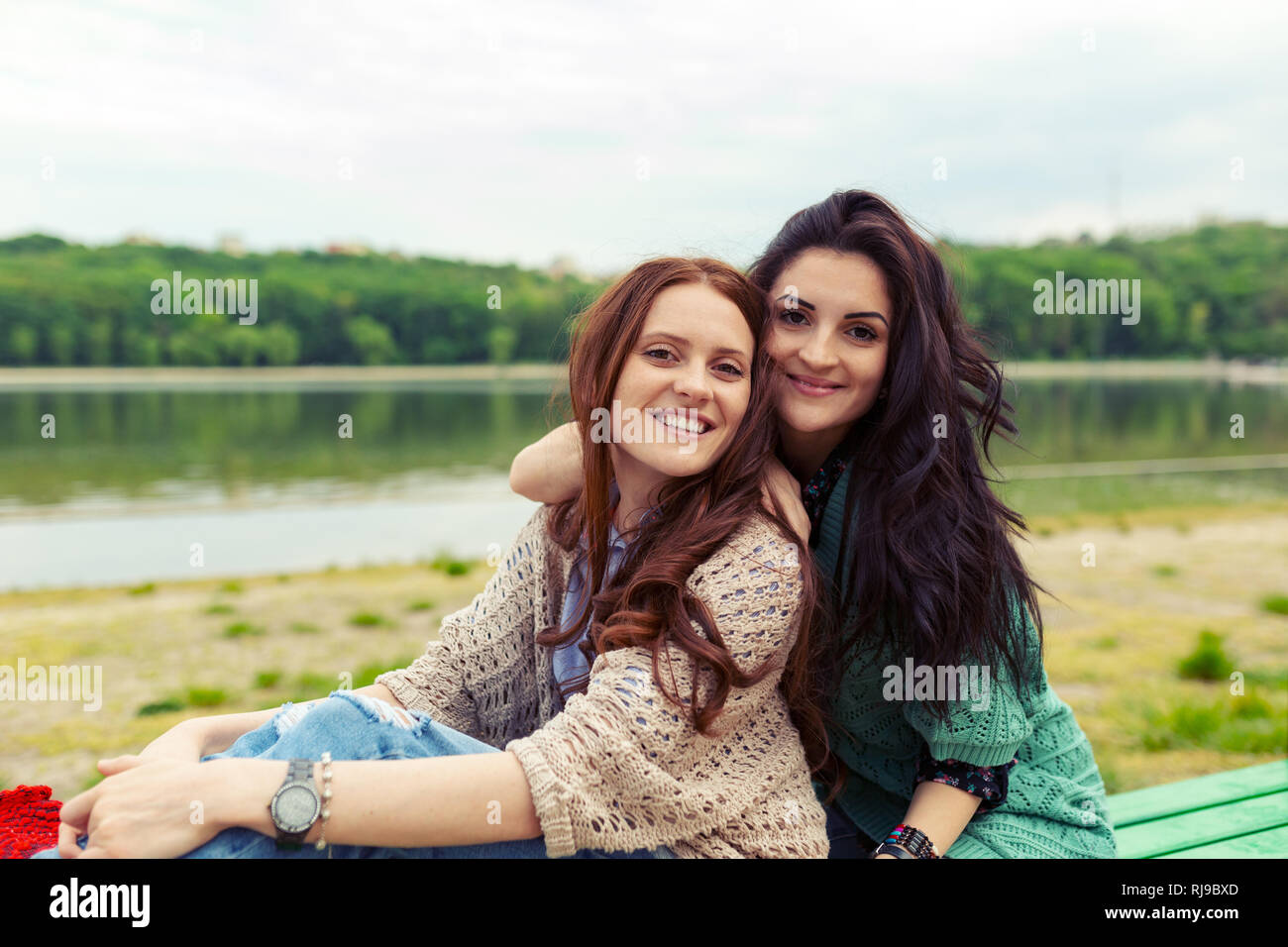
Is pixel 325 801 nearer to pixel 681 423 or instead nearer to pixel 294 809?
pixel 294 809

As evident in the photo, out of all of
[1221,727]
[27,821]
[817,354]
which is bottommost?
[1221,727]

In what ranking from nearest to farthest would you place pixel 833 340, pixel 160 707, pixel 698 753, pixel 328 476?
pixel 698 753 < pixel 833 340 < pixel 160 707 < pixel 328 476

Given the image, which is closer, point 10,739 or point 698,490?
point 698,490

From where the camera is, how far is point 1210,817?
8.91 ft

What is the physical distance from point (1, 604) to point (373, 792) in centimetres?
963

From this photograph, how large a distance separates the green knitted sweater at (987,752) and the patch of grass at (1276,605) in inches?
261

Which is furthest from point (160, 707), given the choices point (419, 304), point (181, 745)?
point (419, 304)

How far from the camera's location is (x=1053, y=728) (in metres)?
2.26

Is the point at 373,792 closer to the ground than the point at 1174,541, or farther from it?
farther from it

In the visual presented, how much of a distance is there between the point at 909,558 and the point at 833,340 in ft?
1.73

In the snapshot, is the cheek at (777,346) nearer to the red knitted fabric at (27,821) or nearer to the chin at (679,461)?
the chin at (679,461)

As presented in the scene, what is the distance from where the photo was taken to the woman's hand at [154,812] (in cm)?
154
